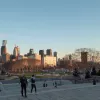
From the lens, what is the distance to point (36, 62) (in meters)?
198

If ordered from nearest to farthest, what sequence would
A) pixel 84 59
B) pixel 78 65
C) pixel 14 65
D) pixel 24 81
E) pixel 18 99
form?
1. pixel 18 99
2. pixel 24 81
3. pixel 84 59
4. pixel 78 65
5. pixel 14 65

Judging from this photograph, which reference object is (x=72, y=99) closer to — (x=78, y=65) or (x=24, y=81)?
(x=24, y=81)

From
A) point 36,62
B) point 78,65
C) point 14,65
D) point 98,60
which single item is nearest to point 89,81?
point 78,65

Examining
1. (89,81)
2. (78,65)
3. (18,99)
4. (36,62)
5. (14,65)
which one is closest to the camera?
(18,99)

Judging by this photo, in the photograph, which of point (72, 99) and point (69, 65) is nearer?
point (72, 99)

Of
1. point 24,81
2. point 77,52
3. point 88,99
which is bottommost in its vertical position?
point 88,99

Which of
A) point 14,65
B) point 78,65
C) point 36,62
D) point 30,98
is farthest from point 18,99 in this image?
point 36,62

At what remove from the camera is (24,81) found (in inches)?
792

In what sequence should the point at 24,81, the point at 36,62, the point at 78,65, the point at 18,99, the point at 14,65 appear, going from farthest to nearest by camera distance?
the point at 36,62
the point at 14,65
the point at 78,65
the point at 24,81
the point at 18,99

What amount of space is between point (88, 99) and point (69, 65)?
4794 inches

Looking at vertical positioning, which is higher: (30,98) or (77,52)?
(77,52)

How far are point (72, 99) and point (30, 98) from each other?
9.56ft

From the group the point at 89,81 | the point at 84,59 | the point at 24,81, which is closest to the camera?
the point at 24,81

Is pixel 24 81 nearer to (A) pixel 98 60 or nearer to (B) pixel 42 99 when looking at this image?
(B) pixel 42 99
